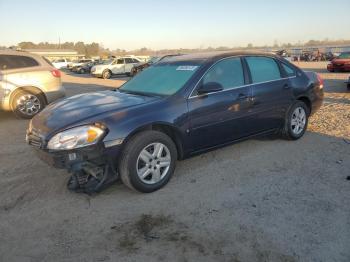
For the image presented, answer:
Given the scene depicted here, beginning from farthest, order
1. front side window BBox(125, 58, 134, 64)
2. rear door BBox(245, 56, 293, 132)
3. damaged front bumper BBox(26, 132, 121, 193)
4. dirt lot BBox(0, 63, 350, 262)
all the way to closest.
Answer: front side window BBox(125, 58, 134, 64) → rear door BBox(245, 56, 293, 132) → damaged front bumper BBox(26, 132, 121, 193) → dirt lot BBox(0, 63, 350, 262)

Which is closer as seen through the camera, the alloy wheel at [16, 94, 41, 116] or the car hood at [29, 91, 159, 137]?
the car hood at [29, 91, 159, 137]

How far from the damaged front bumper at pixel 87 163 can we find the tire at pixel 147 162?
0.13m

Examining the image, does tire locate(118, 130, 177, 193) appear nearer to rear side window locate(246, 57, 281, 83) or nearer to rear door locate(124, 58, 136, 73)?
→ rear side window locate(246, 57, 281, 83)

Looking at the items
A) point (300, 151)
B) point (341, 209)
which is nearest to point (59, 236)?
point (341, 209)

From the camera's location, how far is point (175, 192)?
405cm

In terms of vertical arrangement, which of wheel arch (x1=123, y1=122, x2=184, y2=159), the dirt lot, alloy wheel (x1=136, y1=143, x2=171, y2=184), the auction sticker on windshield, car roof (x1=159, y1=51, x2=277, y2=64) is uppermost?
car roof (x1=159, y1=51, x2=277, y2=64)

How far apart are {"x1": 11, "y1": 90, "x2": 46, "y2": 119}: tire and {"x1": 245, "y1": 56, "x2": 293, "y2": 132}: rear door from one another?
5.96 metres

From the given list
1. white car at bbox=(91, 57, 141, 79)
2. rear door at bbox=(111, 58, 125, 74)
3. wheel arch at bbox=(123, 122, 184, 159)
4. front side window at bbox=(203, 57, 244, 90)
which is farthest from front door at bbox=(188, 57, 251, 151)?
rear door at bbox=(111, 58, 125, 74)

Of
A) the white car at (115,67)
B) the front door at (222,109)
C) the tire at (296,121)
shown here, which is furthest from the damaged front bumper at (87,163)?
the white car at (115,67)

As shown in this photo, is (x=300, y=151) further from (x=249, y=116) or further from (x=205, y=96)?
(x=205, y=96)

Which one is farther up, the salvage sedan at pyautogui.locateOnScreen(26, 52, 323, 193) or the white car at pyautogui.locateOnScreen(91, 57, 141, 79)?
the white car at pyautogui.locateOnScreen(91, 57, 141, 79)

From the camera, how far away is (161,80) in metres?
4.84

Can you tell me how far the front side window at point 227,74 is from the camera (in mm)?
4625

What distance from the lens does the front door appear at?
4395 millimetres
